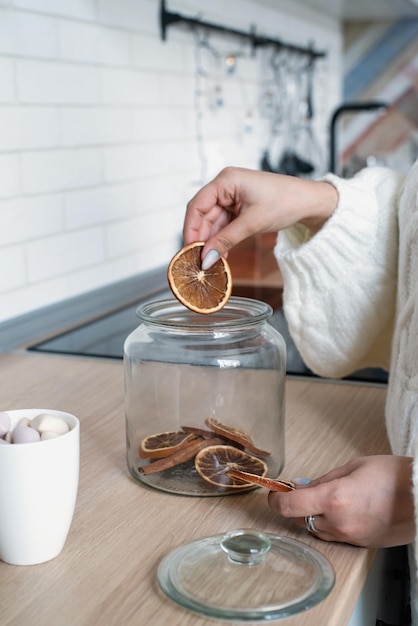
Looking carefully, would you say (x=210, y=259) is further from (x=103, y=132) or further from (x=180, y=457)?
(x=103, y=132)

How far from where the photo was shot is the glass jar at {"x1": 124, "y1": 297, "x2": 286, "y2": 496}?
30.3 inches

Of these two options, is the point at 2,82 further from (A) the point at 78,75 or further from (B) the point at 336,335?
(B) the point at 336,335

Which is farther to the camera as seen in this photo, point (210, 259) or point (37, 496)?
point (210, 259)

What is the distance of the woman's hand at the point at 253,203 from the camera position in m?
0.93

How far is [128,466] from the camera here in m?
0.80

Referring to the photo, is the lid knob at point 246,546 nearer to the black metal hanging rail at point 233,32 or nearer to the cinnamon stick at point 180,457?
the cinnamon stick at point 180,457

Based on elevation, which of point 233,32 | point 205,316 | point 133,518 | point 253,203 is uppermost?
point 233,32

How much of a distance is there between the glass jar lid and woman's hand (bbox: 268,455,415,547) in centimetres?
3

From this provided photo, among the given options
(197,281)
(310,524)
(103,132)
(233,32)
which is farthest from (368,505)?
(233,32)

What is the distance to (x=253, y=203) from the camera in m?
0.94

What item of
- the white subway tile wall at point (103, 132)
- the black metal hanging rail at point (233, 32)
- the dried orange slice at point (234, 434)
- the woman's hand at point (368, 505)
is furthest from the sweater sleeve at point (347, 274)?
the black metal hanging rail at point (233, 32)

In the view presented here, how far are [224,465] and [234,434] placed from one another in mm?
34

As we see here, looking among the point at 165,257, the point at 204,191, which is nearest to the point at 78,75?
the point at 165,257

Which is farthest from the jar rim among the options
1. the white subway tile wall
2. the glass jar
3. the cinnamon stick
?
the white subway tile wall
